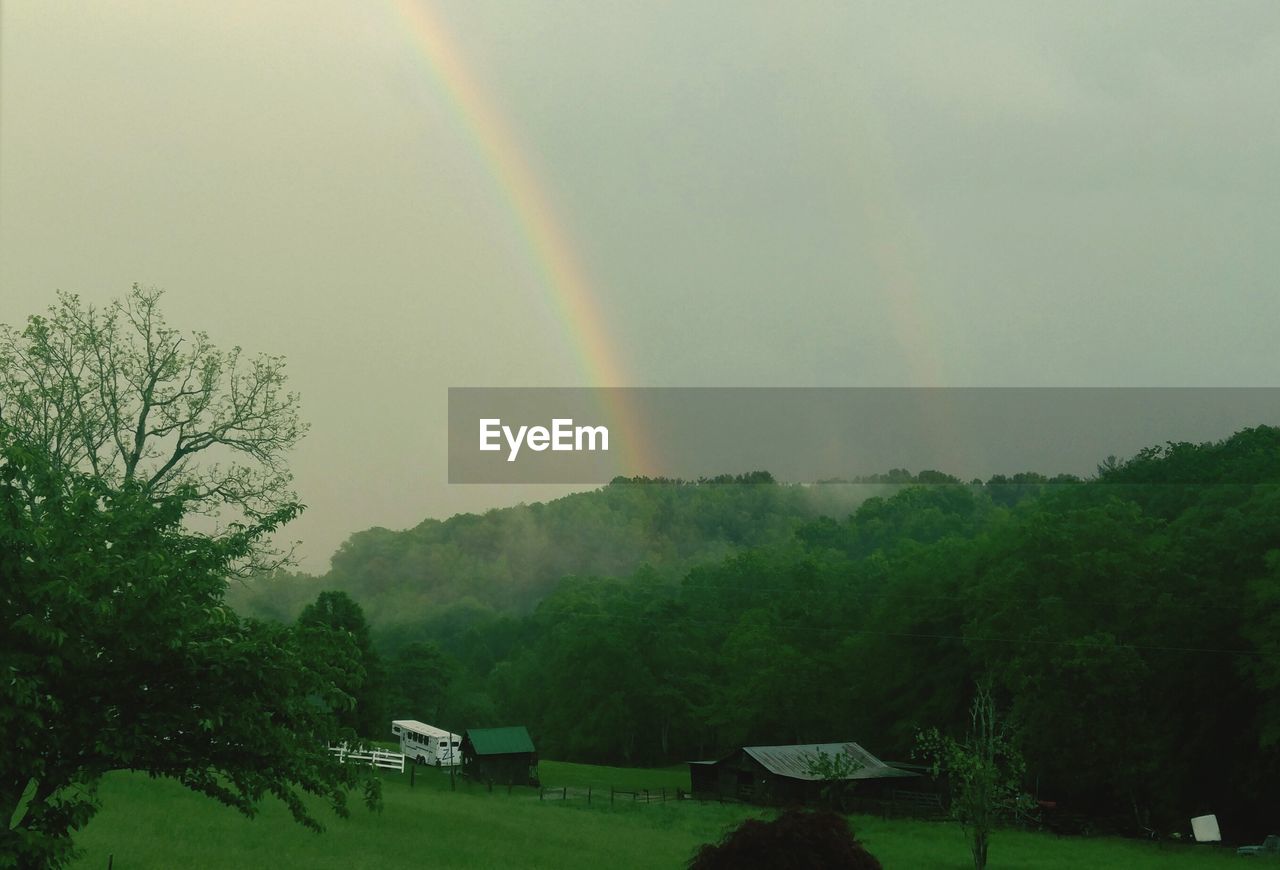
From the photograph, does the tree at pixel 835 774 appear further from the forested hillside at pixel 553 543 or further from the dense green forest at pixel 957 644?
the forested hillside at pixel 553 543

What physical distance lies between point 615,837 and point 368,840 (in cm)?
938

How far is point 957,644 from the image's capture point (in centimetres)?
6800

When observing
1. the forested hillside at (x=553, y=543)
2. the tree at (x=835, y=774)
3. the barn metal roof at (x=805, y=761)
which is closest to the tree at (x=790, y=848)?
the tree at (x=835, y=774)

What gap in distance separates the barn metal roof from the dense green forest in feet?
20.0

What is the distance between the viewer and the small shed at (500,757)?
6606 centimetres

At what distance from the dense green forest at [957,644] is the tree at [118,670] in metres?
42.6

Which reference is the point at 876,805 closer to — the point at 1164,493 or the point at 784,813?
the point at 1164,493

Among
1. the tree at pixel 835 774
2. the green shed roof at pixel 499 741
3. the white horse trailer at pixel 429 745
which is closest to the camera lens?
the tree at pixel 835 774

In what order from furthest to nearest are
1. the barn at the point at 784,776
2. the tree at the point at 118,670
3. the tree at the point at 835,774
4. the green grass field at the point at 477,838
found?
the barn at the point at 784,776 → the tree at the point at 835,774 → the green grass field at the point at 477,838 → the tree at the point at 118,670

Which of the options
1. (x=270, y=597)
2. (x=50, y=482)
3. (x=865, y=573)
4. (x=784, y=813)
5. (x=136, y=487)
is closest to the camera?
(x=784, y=813)

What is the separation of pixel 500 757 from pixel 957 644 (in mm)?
27655

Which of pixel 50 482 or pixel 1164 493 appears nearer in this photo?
pixel 50 482

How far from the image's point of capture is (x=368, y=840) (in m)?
36.1

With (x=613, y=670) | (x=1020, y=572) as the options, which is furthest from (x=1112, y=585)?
(x=613, y=670)
